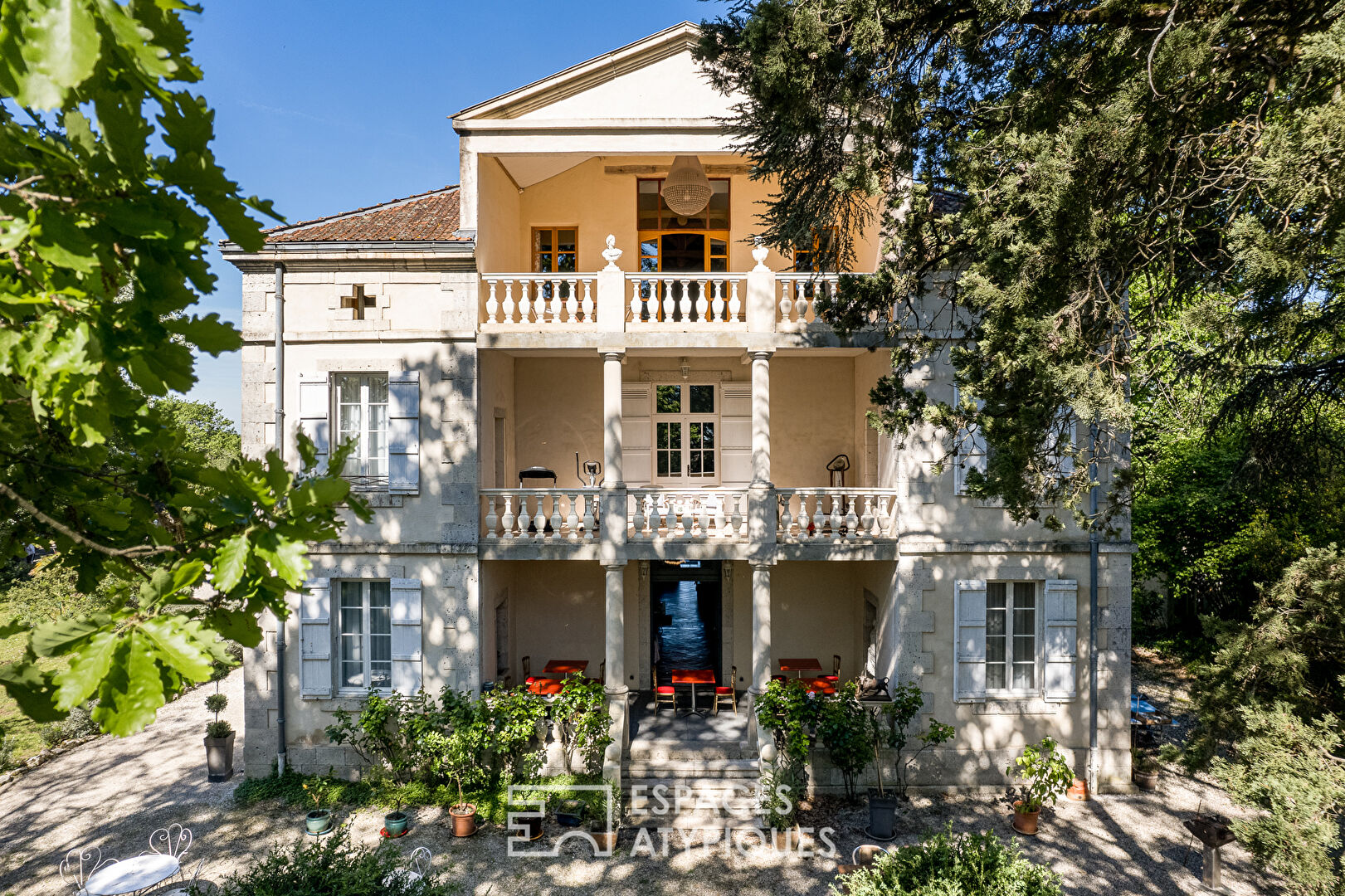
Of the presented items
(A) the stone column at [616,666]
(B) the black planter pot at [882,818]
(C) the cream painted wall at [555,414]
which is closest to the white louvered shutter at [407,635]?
(A) the stone column at [616,666]

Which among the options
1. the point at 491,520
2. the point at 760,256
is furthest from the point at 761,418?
the point at 491,520

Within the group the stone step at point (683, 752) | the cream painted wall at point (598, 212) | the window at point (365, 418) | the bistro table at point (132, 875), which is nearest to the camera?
the bistro table at point (132, 875)

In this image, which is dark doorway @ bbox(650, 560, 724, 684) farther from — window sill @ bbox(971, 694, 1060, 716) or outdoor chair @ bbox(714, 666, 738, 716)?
window sill @ bbox(971, 694, 1060, 716)

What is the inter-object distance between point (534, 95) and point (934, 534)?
31.2 feet

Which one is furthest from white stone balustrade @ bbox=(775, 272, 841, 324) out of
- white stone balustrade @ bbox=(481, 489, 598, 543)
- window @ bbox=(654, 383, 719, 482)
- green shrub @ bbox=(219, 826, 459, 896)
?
green shrub @ bbox=(219, 826, 459, 896)

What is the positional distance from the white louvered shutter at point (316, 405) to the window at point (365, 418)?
21cm

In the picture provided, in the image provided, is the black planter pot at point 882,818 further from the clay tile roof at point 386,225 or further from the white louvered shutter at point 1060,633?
the clay tile roof at point 386,225

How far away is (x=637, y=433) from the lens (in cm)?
1312

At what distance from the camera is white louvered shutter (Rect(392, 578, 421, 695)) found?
35.2ft

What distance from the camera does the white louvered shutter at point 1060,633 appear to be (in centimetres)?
1071

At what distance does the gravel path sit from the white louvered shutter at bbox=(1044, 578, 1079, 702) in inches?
73.8

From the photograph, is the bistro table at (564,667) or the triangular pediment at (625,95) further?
the bistro table at (564,667)

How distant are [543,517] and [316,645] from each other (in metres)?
4.22

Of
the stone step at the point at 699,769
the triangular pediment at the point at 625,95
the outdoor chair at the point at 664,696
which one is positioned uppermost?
the triangular pediment at the point at 625,95
